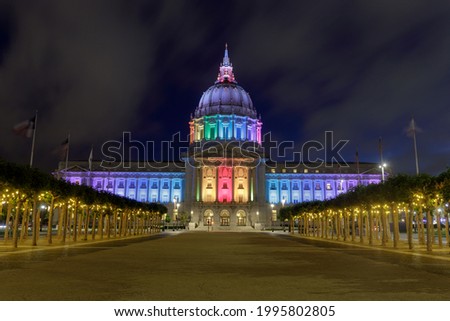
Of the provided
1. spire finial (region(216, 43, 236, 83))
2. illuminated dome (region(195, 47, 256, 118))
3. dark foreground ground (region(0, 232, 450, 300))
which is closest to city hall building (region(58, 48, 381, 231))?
illuminated dome (region(195, 47, 256, 118))

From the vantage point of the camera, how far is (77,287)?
1234cm

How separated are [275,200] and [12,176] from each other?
374 feet

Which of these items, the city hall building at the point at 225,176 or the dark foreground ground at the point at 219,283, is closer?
the dark foreground ground at the point at 219,283

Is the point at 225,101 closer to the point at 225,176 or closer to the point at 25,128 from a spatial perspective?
the point at 225,176

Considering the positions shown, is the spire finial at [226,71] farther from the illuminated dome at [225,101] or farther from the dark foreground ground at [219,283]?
the dark foreground ground at [219,283]

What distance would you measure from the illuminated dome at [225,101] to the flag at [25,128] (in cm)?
11045

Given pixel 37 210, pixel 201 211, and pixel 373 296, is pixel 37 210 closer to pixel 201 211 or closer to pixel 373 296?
pixel 373 296

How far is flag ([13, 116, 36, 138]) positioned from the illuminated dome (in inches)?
4348

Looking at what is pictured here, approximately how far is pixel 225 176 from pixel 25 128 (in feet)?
313

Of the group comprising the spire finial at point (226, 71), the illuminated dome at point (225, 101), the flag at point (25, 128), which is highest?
the spire finial at point (226, 71)

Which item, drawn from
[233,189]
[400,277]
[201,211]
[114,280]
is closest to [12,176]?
[114,280]

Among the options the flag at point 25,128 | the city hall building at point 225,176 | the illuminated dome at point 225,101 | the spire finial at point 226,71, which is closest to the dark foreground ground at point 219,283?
the flag at point 25,128

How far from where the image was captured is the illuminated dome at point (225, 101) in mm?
155250

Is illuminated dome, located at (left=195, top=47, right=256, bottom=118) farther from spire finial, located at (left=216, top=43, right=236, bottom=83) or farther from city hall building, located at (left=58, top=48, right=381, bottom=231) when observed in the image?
spire finial, located at (left=216, top=43, right=236, bottom=83)
